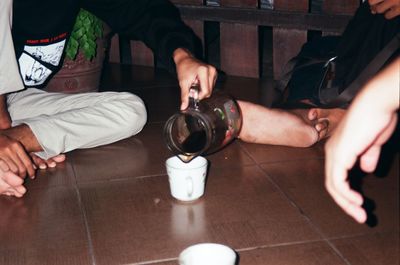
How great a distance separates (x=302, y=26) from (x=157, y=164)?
1.23m

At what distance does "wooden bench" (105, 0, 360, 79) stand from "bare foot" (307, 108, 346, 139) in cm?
82

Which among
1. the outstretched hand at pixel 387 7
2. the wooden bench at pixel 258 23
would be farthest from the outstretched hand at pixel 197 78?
the wooden bench at pixel 258 23

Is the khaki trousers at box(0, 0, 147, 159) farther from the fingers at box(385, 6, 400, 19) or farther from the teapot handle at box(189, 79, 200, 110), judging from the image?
the fingers at box(385, 6, 400, 19)

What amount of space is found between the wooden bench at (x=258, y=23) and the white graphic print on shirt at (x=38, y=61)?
1114 mm

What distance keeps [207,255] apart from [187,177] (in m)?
0.42

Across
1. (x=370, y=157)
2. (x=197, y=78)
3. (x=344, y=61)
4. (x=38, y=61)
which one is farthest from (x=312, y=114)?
(x=370, y=157)

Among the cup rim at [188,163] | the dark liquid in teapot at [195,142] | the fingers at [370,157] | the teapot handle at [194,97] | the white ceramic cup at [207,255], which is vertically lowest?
the cup rim at [188,163]

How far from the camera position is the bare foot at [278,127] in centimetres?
184

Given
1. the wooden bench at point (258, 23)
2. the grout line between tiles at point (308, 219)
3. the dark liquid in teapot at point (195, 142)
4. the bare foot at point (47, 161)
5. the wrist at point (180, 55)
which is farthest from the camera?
the wooden bench at point (258, 23)

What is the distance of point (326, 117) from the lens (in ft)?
6.43

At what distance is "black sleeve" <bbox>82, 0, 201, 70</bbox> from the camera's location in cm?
167

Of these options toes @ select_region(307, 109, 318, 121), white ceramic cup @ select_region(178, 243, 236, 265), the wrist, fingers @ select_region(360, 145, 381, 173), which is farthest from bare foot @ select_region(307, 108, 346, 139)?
fingers @ select_region(360, 145, 381, 173)

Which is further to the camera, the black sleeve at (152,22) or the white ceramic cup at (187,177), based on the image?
the black sleeve at (152,22)

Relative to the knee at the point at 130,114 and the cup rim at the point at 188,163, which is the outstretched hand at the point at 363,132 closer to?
the cup rim at the point at 188,163
